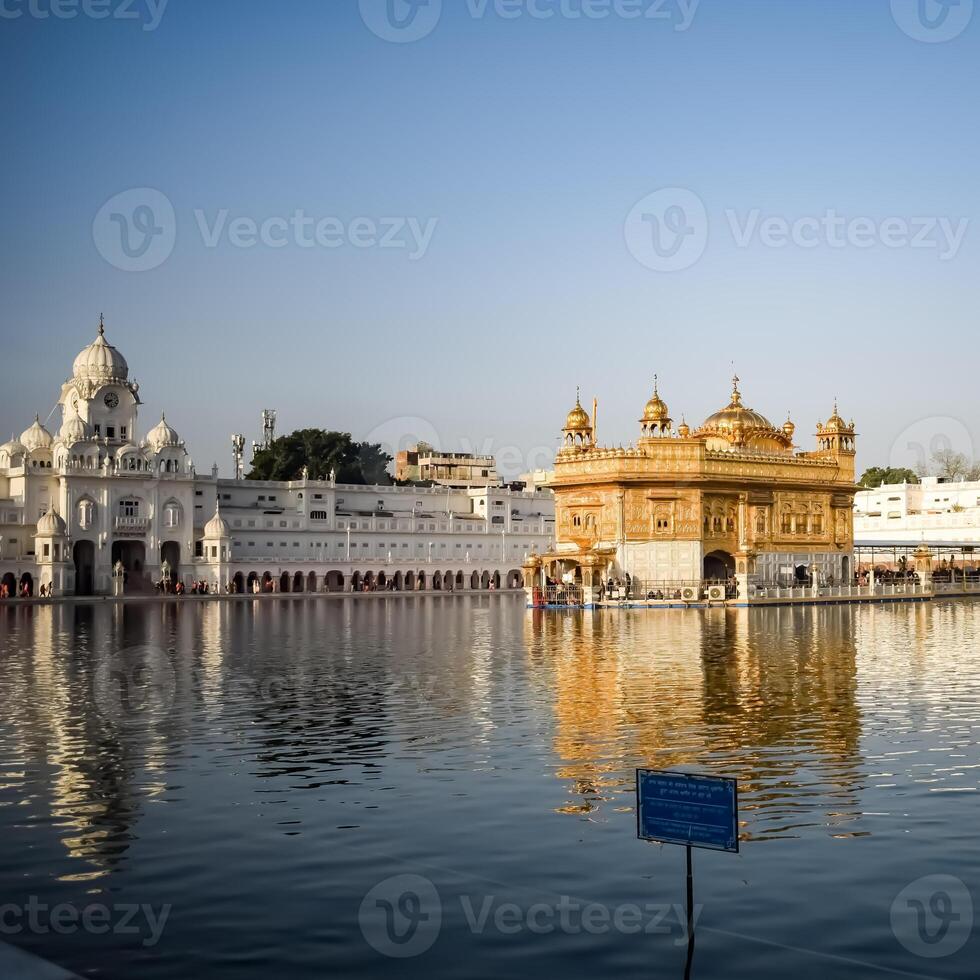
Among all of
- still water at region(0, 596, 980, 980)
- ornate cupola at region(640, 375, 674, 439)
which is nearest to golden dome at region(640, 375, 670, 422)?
ornate cupola at region(640, 375, 674, 439)

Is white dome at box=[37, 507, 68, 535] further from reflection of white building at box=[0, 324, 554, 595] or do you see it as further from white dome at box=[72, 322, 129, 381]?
white dome at box=[72, 322, 129, 381]

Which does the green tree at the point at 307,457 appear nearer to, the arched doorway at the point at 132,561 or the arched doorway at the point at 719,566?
the arched doorway at the point at 132,561

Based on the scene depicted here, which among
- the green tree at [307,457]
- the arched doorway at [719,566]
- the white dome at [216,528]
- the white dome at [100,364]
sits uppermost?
the white dome at [100,364]

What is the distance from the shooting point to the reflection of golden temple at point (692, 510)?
7031 centimetres

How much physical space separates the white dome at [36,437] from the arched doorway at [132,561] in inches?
380

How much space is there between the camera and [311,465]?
116 m

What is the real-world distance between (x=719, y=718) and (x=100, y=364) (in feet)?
258

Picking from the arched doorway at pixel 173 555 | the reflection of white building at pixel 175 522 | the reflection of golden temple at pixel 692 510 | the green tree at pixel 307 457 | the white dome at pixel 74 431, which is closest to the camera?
the reflection of golden temple at pixel 692 510

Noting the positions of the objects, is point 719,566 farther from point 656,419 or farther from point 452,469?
point 452,469

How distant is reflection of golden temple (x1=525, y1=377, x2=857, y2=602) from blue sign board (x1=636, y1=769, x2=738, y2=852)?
54.2 metres

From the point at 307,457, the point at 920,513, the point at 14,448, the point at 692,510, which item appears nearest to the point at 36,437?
the point at 14,448

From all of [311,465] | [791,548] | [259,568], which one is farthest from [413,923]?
[311,465]

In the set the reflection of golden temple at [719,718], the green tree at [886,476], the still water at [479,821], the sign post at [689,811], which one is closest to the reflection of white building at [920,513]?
the green tree at [886,476]

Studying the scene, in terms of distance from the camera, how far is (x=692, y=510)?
233ft
